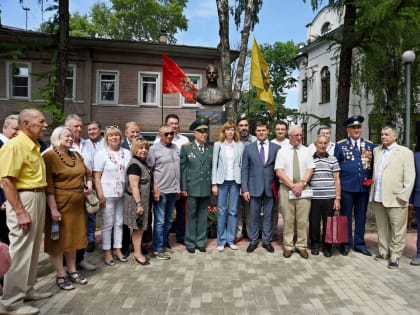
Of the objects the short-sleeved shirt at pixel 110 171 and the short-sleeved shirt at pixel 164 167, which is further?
the short-sleeved shirt at pixel 164 167

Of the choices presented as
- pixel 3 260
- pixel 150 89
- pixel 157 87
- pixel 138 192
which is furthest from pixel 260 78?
pixel 150 89

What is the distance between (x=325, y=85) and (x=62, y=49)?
731 inches

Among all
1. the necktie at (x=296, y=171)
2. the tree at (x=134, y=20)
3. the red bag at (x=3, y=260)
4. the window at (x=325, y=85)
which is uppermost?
the tree at (x=134, y=20)

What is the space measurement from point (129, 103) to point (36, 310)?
1607 centimetres

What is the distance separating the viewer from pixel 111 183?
15.5 feet

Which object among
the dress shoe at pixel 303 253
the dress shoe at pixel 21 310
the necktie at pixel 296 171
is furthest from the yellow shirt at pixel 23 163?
the dress shoe at pixel 303 253

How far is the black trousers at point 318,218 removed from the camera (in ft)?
17.6

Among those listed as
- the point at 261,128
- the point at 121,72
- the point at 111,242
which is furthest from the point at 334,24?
the point at 111,242

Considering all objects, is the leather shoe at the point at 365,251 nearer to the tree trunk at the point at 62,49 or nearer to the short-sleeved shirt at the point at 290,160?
the short-sleeved shirt at the point at 290,160

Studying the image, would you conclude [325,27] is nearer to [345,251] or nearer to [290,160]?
[290,160]

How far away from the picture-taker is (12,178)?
3.28 m

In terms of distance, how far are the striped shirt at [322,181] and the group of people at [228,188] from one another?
0.01 meters

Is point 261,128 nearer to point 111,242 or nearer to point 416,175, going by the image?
point 416,175

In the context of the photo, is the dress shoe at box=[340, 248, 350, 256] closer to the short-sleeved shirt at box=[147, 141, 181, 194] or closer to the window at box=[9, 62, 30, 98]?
the short-sleeved shirt at box=[147, 141, 181, 194]
